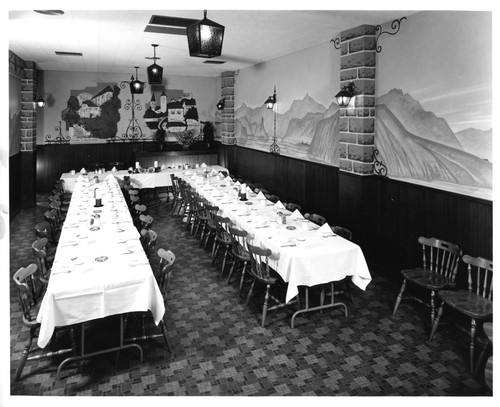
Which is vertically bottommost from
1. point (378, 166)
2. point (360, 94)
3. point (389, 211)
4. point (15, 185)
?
point (389, 211)

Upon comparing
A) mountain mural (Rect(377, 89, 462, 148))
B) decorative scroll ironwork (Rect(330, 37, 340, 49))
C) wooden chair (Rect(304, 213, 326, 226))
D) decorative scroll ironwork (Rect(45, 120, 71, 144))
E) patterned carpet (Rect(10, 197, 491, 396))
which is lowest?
patterned carpet (Rect(10, 197, 491, 396))

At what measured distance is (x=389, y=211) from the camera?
7.49 metres

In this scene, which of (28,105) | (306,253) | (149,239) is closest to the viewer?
(306,253)

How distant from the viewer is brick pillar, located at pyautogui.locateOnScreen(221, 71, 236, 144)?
14945 millimetres

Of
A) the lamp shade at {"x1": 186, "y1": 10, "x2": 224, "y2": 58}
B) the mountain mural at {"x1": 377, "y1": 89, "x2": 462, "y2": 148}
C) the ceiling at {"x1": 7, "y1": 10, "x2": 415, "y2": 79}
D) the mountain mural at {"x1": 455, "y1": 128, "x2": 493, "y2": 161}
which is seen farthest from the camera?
the ceiling at {"x1": 7, "y1": 10, "x2": 415, "y2": 79}

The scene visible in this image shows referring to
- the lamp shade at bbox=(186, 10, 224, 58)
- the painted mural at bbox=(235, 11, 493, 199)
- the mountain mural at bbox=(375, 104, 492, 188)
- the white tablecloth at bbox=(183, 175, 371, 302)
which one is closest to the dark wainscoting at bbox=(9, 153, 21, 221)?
the white tablecloth at bbox=(183, 175, 371, 302)

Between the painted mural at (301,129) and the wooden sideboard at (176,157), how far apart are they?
6.67 ft

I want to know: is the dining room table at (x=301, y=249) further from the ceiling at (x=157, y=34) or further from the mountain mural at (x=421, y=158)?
the ceiling at (x=157, y=34)

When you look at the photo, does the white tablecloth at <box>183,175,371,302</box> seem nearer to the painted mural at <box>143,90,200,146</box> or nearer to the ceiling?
the ceiling

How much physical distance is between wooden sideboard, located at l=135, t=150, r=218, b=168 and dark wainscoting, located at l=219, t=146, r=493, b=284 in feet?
15.9

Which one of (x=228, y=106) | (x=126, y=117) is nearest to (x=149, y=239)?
(x=228, y=106)

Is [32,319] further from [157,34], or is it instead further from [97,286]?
[157,34]

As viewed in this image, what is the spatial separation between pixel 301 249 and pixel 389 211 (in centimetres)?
238
